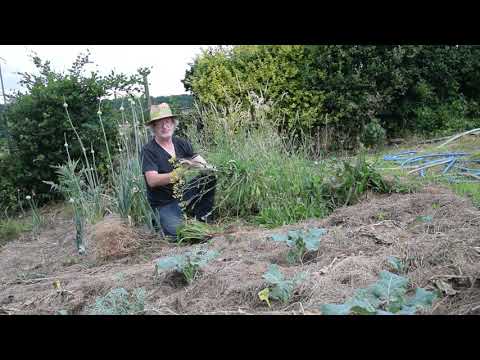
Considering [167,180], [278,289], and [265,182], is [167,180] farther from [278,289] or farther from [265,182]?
[278,289]

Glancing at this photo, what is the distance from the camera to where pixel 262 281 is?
7.41ft

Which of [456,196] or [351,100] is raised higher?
[351,100]

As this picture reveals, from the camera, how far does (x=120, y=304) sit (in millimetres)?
2152

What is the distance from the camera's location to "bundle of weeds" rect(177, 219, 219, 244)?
11.7 feet

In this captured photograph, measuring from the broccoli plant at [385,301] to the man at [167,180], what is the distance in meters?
2.23

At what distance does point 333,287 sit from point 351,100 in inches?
254

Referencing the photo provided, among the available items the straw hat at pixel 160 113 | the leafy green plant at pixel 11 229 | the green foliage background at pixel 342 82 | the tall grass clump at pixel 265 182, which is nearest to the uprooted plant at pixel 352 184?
the tall grass clump at pixel 265 182

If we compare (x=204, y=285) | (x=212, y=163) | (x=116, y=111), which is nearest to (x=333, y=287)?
(x=204, y=285)

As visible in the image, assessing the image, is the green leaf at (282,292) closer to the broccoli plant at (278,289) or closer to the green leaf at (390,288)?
the broccoli plant at (278,289)

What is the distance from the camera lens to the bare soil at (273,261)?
6.81 feet
